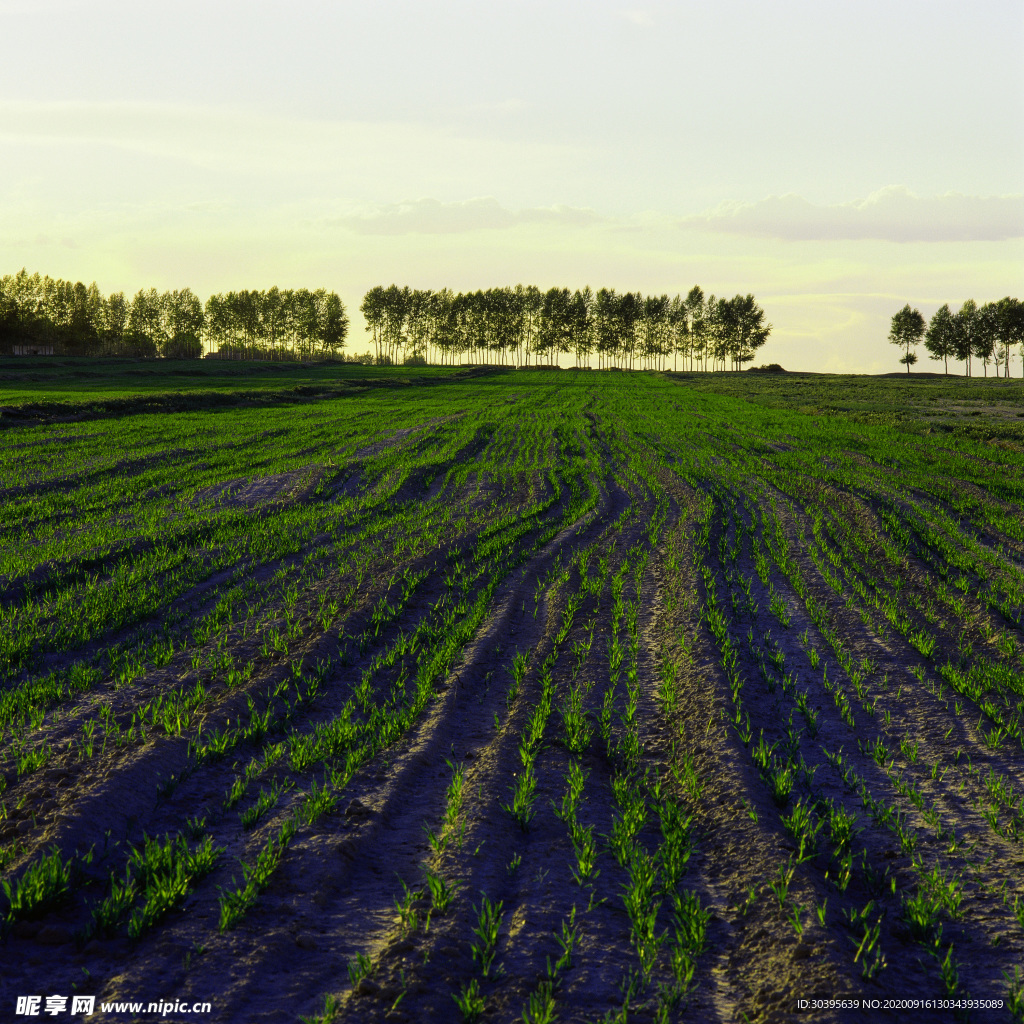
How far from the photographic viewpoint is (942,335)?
121875 mm

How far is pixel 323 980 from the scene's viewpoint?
3.81 meters

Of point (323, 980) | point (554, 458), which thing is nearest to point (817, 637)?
point (323, 980)

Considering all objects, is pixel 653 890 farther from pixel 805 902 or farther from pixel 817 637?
pixel 817 637

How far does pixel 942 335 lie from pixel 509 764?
14239 centimetres

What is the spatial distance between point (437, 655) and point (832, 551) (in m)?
8.68

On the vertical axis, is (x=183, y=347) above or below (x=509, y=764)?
above

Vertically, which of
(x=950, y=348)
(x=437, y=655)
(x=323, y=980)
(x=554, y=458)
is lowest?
(x=323, y=980)

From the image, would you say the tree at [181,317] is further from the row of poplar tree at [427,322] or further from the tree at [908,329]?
the tree at [908,329]

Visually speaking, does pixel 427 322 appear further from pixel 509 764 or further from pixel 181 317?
pixel 509 764

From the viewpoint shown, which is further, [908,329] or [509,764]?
[908,329]

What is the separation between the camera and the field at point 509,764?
388 cm

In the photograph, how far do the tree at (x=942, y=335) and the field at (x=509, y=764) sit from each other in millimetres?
127950

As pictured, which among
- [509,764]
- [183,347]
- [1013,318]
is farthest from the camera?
[183,347]

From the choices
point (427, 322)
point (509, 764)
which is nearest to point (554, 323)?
point (427, 322)
